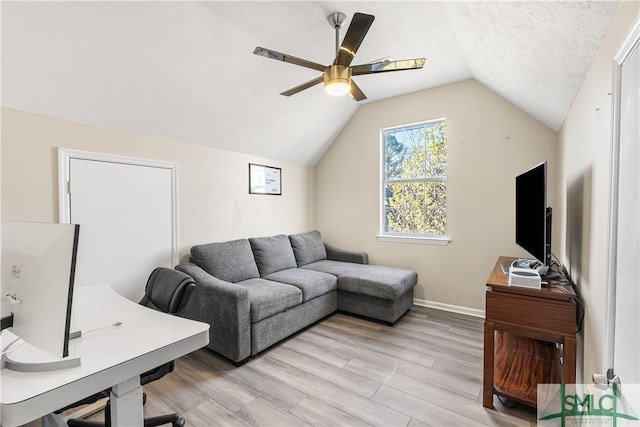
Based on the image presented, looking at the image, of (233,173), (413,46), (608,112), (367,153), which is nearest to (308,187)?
(367,153)

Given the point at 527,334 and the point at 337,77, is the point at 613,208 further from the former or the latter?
the point at 337,77

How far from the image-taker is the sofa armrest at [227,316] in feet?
7.77

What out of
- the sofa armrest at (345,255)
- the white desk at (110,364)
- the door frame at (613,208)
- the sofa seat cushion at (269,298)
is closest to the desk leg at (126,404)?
the white desk at (110,364)

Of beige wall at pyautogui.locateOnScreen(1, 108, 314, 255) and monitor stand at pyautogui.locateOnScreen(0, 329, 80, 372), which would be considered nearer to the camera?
monitor stand at pyautogui.locateOnScreen(0, 329, 80, 372)

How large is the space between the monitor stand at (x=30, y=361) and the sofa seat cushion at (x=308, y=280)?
2113 mm

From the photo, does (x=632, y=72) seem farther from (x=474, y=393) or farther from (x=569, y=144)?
(x=474, y=393)

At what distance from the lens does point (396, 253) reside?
13.0 ft

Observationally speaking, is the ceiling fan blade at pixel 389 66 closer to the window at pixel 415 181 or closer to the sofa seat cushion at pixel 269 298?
the window at pixel 415 181

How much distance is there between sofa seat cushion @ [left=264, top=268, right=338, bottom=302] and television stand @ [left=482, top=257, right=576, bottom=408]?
1.68m

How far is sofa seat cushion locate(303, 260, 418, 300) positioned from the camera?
10.1ft

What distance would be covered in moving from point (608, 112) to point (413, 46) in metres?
1.89

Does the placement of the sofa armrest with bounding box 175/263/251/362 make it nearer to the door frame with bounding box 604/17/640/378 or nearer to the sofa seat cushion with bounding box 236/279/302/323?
the sofa seat cushion with bounding box 236/279/302/323

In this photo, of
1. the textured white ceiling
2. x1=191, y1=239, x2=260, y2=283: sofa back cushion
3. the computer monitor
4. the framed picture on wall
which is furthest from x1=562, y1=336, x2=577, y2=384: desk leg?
the framed picture on wall

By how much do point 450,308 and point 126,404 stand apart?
11.3 feet
